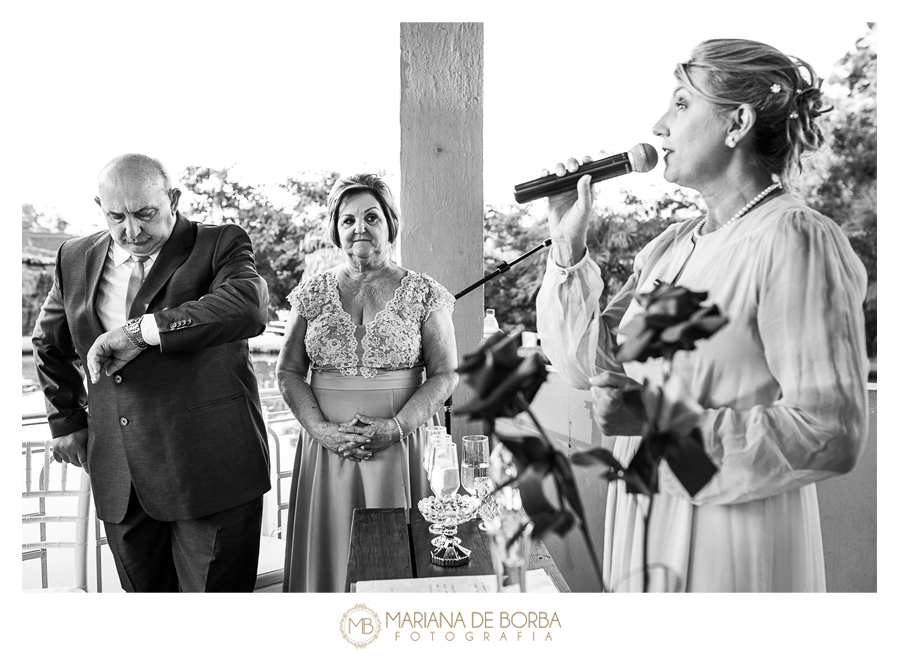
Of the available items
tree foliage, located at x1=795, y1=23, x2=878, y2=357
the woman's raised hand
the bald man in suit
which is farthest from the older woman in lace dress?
tree foliage, located at x1=795, y1=23, x2=878, y2=357

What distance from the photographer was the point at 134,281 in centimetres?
187

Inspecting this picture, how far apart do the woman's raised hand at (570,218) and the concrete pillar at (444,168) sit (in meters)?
0.37

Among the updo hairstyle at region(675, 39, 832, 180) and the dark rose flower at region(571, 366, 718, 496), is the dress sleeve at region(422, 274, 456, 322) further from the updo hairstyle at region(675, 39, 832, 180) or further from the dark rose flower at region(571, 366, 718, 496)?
the dark rose flower at region(571, 366, 718, 496)

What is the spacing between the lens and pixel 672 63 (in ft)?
5.47

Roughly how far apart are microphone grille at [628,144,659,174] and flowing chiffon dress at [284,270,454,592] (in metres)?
0.65

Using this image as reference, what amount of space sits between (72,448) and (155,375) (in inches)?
11.5

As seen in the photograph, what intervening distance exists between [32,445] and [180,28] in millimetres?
1098

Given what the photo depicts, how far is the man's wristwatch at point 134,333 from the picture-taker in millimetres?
1838

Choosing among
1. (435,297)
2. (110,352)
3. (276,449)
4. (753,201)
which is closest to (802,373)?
(753,201)

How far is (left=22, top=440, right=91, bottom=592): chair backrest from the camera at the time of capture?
1826mm

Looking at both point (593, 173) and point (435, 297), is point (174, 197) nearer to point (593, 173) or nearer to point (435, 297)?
point (435, 297)
